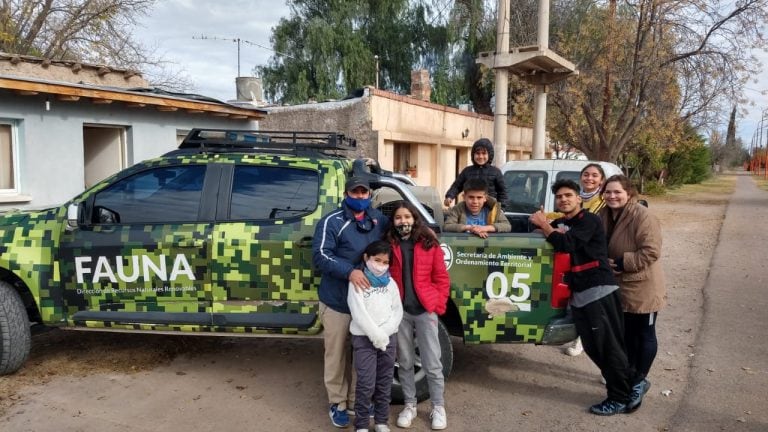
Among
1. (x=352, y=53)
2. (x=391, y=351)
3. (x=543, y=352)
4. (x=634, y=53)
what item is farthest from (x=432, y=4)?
(x=391, y=351)

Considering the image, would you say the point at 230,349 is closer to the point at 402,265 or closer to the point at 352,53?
the point at 402,265

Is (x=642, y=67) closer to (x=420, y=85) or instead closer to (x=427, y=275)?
(x=420, y=85)

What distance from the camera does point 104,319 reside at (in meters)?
4.40

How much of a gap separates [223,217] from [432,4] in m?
21.6

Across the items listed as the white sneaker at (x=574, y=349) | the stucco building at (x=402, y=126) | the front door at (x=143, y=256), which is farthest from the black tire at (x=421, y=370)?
the stucco building at (x=402, y=126)

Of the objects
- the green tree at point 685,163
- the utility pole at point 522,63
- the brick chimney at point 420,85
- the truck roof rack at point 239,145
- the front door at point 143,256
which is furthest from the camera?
the green tree at point 685,163

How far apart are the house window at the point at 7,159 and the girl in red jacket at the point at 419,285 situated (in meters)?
7.29

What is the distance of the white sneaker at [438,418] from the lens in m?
3.75

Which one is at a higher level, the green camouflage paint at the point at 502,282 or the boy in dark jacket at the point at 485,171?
the boy in dark jacket at the point at 485,171

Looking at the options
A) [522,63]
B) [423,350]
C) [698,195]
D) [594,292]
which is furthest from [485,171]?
[698,195]

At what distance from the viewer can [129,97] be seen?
9.10 m

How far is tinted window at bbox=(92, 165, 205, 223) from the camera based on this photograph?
4.45 metres

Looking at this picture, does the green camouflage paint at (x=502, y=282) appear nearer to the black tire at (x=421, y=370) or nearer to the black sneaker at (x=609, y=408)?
the black tire at (x=421, y=370)

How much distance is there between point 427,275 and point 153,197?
229 cm
